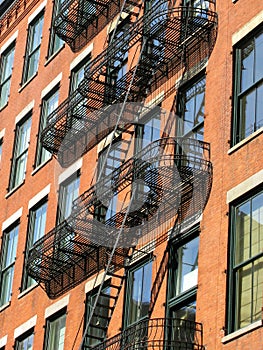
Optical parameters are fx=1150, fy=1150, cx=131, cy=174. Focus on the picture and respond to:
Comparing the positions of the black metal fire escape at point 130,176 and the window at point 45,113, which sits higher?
the window at point 45,113

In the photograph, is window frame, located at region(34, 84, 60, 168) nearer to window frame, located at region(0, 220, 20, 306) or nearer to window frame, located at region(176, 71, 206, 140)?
window frame, located at region(0, 220, 20, 306)

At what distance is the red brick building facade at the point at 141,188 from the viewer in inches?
1000

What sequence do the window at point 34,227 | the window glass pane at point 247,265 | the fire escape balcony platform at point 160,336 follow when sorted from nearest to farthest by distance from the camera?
the window glass pane at point 247,265
the fire escape balcony platform at point 160,336
the window at point 34,227

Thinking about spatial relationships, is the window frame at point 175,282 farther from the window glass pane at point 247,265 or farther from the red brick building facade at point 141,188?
the window glass pane at point 247,265

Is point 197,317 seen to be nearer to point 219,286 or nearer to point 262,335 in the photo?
point 219,286

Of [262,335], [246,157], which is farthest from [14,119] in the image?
[262,335]

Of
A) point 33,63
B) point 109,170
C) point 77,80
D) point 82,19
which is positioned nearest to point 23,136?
point 33,63

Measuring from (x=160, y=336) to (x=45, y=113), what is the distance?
14408 millimetres

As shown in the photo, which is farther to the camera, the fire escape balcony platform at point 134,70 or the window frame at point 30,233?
the window frame at point 30,233

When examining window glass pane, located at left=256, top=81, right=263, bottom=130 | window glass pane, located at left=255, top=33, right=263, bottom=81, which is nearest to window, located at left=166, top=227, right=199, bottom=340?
window glass pane, located at left=256, top=81, right=263, bottom=130

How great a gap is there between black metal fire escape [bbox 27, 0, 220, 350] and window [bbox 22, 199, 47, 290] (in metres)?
1.86

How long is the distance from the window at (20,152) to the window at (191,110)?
35.1 ft

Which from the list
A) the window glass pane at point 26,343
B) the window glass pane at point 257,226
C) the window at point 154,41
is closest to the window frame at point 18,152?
the window glass pane at point 26,343

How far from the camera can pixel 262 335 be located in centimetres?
2269
